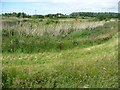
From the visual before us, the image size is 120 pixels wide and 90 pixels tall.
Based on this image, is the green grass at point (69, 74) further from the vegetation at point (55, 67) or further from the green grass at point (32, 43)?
the green grass at point (32, 43)

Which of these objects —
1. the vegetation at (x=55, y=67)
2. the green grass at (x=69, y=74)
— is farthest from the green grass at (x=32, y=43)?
the green grass at (x=69, y=74)

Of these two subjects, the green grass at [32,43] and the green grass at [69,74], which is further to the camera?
the green grass at [32,43]

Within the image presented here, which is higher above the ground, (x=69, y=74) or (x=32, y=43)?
(x=32, y=43)

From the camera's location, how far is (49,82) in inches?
422

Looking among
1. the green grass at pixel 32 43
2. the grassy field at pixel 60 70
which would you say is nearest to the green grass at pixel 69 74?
the grassy field at pixel 60 70

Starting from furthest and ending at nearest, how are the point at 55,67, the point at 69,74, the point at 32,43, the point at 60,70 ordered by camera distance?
1. the point at 32,43
2. the point at 55,67
3. the point at 60,70
4. the point at 69,74

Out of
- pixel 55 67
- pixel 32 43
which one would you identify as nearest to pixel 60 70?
pixel 55 67

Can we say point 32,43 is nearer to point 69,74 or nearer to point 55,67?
point 55,67

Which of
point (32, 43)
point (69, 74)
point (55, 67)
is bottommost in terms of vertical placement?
point (69, 74)

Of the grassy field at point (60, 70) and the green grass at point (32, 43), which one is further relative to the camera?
the green grass at point (32, 43)

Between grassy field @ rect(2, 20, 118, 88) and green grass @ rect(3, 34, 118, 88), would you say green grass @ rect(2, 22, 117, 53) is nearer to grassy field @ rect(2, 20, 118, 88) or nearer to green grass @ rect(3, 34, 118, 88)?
grassy field @ rect(2, 20, 118, 88)

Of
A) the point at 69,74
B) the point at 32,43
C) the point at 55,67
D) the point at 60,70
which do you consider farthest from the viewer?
the point at 32,43

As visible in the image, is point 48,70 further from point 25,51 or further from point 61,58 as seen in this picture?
point 25,51

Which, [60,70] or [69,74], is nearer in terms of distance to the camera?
[69,74]
